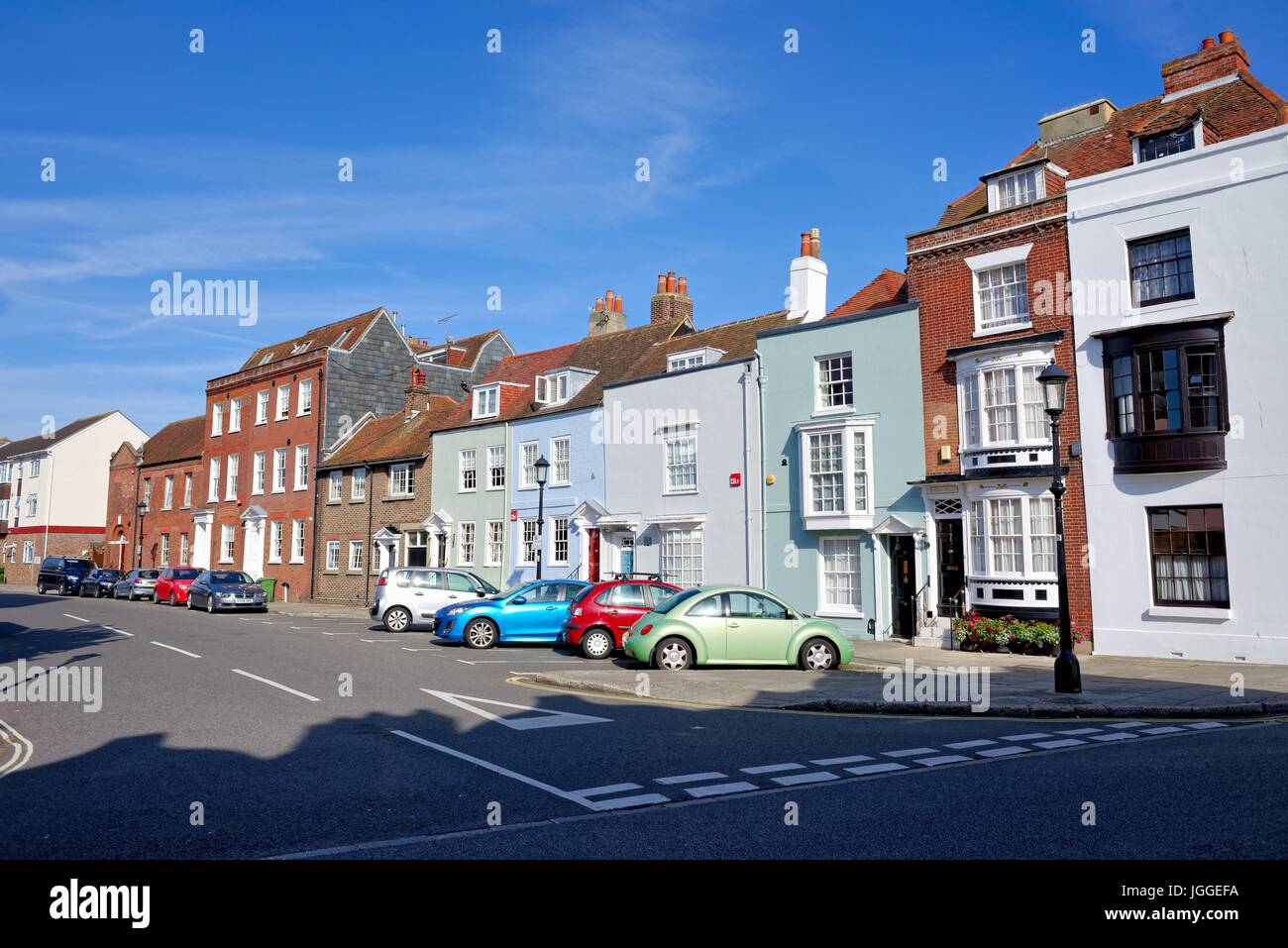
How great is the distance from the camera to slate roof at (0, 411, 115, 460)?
66.9 meters

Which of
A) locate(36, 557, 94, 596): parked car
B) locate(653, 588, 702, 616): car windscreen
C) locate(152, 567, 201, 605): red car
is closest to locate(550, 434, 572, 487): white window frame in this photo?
locate(653, 588, 702, 616): car windscreen

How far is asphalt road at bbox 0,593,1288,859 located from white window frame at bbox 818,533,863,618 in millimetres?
11617

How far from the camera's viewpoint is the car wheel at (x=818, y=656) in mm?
16391

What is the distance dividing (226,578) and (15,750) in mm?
27488

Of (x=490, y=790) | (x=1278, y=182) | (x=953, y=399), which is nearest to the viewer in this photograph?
(x=490, y=790)

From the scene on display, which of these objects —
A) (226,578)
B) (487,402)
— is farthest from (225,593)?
(487,402)

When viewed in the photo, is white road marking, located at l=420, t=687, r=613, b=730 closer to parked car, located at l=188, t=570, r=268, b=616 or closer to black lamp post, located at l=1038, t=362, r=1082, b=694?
black lamp post, located at l=1038, t=362, r=1082, b=694

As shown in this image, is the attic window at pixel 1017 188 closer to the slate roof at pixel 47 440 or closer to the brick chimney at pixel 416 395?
the brick chimney at pixel 416 395

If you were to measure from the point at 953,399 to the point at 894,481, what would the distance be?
2.41 meters

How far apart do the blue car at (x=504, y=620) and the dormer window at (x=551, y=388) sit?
1298cm
